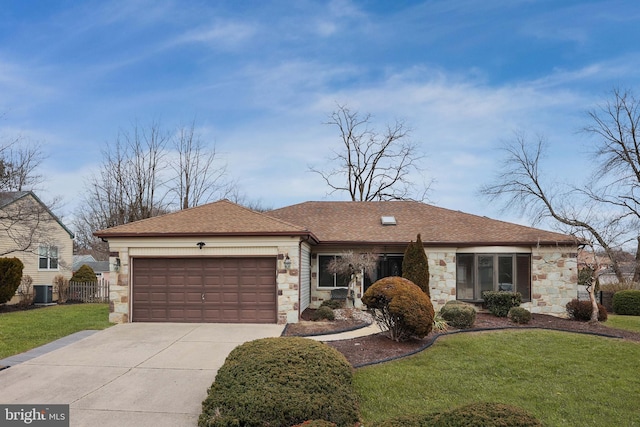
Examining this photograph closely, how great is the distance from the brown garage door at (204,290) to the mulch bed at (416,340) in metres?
1.88

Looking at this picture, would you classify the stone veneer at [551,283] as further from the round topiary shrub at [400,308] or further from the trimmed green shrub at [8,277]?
the trimmed green shrub at [8,277]

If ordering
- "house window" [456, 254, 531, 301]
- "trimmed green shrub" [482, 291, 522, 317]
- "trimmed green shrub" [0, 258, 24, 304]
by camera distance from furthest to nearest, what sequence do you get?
"trimmed green shrub" [0, 258, 24, 304] → "house window" [456, 254, 531, 301] → "trimmed green shrub" [482, 291, 522, 317]

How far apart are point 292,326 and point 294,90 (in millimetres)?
8030

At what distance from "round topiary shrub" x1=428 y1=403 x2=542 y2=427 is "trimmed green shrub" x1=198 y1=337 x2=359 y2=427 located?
1721 mm

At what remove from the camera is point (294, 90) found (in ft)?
52.7

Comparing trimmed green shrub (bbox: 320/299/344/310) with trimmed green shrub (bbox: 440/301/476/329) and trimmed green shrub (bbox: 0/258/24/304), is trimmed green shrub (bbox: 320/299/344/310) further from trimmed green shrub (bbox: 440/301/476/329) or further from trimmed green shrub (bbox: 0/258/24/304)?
trimmed green shrub (bbox: 0/258/24/304)

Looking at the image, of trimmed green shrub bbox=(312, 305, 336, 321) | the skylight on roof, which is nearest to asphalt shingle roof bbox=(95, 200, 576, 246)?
the skylight on roof

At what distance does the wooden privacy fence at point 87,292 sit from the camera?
2284cm

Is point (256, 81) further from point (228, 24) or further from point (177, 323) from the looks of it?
point (177, 323)

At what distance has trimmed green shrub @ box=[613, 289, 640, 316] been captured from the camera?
1855 centimetres

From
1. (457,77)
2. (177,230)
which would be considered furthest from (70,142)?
(457,77)

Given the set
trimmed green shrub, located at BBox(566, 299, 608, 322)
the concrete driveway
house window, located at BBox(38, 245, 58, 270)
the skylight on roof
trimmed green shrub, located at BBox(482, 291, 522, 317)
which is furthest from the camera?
house window, located at BBox(38, 245, 58, 270)

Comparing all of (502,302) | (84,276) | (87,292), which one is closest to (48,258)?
(84,276)

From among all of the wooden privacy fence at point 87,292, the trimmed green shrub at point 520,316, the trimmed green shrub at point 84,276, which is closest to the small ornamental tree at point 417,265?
the trimmed green shrub at point 520,316
